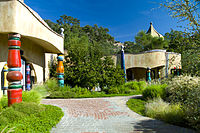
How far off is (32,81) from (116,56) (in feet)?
35.3

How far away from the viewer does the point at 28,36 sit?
317 inches

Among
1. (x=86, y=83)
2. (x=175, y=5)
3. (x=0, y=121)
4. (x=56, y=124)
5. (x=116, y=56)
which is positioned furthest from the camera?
(x=116, y=56)

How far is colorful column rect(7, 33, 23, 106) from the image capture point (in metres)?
6.57

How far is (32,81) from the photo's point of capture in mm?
14242

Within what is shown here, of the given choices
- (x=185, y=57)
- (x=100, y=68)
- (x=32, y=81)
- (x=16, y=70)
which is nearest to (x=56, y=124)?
(x=16, y=70)

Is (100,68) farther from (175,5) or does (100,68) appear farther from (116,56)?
(175,5)

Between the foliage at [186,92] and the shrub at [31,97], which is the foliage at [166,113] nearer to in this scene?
the foliage at [186,92]

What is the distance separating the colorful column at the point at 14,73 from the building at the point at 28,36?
0.44 m

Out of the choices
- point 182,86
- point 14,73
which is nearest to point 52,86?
point 14,73

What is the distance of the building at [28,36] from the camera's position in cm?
693

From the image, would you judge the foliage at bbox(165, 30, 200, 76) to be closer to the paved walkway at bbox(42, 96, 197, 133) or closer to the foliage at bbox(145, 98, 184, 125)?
the paved walkway at bbox(42, 96, 197, 133)

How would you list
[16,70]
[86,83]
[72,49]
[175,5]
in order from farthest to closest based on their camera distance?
[72,49]
[86,83]
[16,70]
[175,5]

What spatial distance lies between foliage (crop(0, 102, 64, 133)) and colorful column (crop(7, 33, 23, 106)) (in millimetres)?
822

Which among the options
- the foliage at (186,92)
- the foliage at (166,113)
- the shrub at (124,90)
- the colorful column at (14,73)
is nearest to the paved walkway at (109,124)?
A: the foliage at (166,113)
